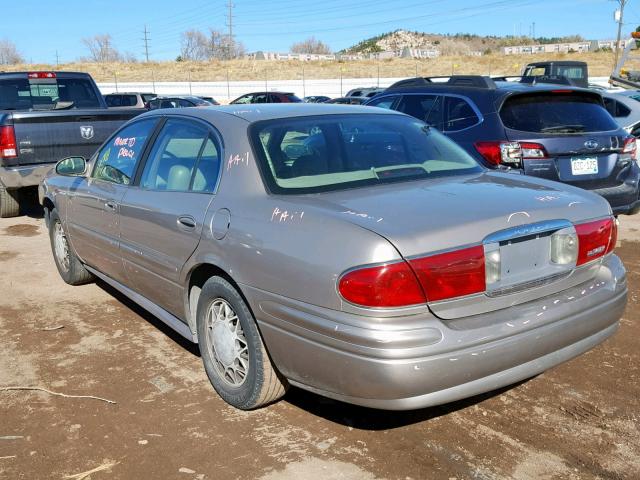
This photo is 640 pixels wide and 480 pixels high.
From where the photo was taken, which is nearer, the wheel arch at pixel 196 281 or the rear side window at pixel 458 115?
the wheel arch at pixel 196 281

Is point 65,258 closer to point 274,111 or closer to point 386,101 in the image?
point 274,111

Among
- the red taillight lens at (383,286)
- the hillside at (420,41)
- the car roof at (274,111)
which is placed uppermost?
the hillside at (420,41)

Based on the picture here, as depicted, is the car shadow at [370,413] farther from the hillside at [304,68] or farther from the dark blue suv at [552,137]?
the hillside at [304,68]

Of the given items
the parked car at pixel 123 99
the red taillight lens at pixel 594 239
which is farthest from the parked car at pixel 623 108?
the parked car at pixel 123 99

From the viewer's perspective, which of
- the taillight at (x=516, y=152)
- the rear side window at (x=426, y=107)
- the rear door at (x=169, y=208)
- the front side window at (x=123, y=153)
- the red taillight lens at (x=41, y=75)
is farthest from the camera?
the red taillight lens at (x=41, y=75)

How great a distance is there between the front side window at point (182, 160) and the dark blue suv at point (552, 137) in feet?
9.60

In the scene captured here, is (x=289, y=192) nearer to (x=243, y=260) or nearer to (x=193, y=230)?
(x=243, y=260)

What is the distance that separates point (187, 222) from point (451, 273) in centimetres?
157

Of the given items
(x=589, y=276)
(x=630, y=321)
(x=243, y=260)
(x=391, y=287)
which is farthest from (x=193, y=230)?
(x=630, y=321)

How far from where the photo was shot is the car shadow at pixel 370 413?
11.1 ft

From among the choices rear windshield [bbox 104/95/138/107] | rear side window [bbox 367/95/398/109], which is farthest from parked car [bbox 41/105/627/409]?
rear windshield [bbox 104/95/138/107]

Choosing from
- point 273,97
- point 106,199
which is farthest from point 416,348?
point 273,97

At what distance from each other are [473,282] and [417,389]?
0.50 meters

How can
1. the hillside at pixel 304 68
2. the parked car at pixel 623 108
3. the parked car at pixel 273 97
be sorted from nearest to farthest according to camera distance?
the parked car at pixel 623 108, the parked car at pixel 273 97, the hillside at pixel 304 68
